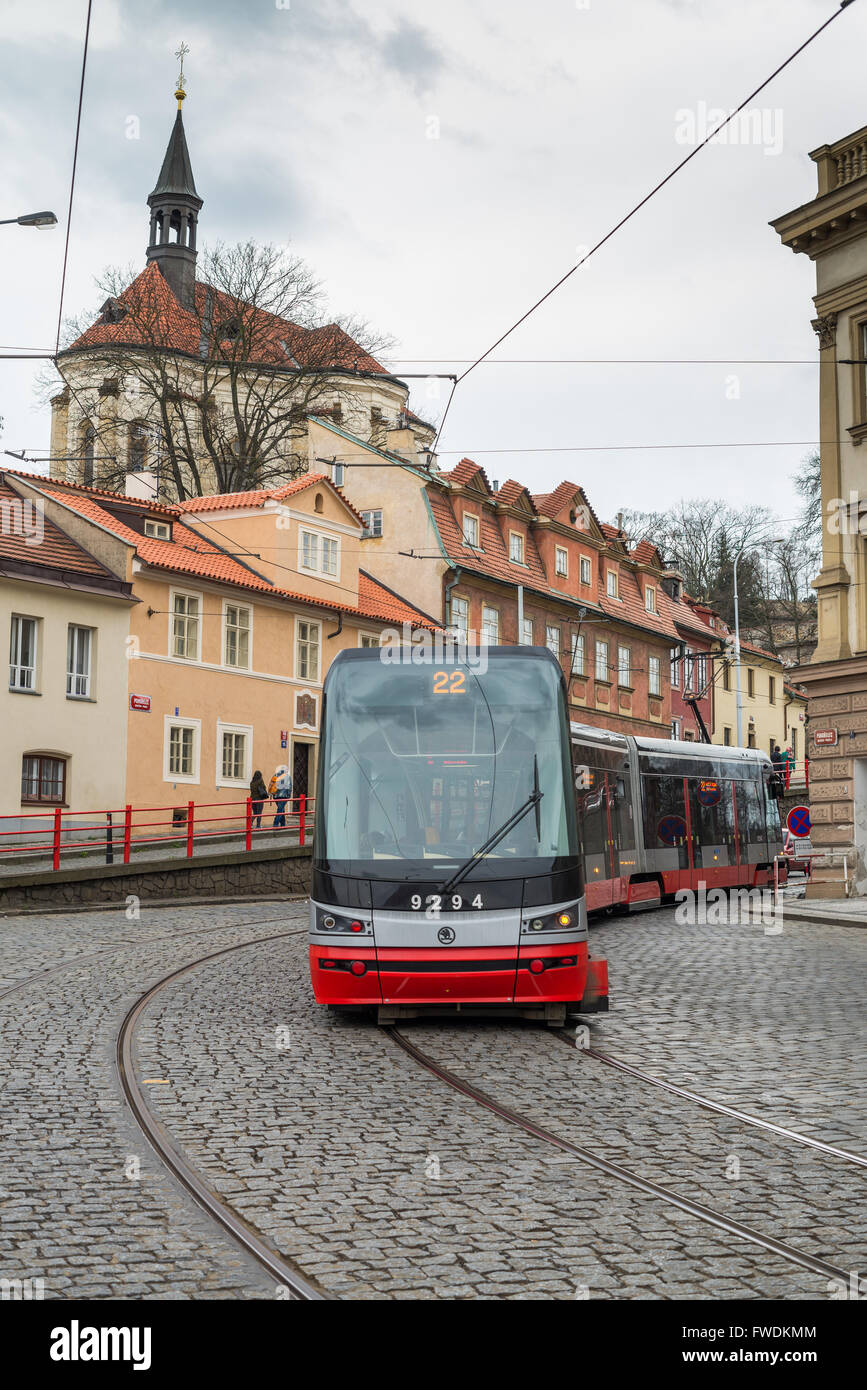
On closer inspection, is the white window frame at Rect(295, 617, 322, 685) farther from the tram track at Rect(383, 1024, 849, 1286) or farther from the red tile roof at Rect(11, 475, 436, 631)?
the tram track at Rect(383, 1024, 849, 1286)

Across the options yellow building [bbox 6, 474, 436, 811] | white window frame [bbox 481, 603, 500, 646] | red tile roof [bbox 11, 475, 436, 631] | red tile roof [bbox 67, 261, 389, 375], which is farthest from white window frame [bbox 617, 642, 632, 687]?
red tile roof [bbox 67, 261, 389, 375]

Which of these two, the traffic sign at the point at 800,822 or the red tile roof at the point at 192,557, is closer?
the traffic sign at the point at 800,822

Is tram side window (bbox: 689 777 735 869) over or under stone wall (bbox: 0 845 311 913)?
over

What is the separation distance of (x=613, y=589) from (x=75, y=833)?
31998mm

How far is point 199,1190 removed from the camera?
22.0 feet

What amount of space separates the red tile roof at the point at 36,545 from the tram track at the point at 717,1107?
23088 millimetres

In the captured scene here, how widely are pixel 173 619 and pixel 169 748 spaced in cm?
309

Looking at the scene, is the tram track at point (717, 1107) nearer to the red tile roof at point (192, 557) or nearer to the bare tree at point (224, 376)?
the red tile roof at point (192, 557)

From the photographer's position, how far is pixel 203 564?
124ft

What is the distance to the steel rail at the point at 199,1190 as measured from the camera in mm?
5398

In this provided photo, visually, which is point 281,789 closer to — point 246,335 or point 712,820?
point 712,820

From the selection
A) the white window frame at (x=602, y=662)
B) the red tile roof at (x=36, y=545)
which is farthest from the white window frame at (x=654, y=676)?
the red tile roof at (x=36, y=545)

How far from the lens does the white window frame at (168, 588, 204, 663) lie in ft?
118

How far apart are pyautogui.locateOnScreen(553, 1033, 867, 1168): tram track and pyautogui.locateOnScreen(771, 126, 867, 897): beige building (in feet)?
52.4
